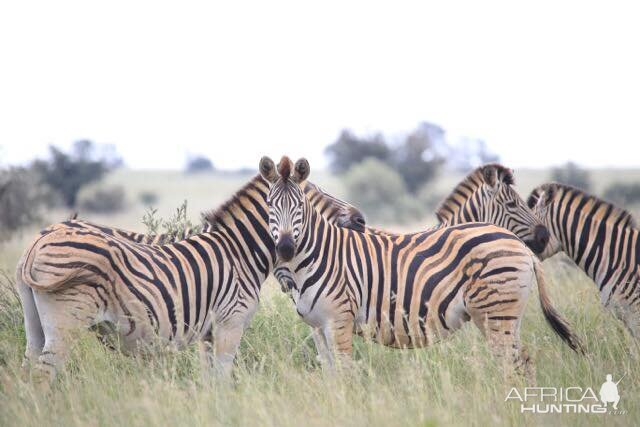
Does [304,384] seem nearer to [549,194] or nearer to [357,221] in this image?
[357,221]

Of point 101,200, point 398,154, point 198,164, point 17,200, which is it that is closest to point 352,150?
point 398,154

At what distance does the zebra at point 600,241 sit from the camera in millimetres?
6324

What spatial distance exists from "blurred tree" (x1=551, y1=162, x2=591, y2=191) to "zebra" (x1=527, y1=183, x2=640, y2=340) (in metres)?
31.8

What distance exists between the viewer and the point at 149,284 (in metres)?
5.37

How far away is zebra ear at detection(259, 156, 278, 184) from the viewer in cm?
582

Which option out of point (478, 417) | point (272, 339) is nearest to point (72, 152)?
point (272, 339)

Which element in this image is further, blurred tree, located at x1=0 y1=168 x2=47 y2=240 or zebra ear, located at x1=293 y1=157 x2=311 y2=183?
blurred tree, located at x1=0 y1=168 x2=47 y2=240

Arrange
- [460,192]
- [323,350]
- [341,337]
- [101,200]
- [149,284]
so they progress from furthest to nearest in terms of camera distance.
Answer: [101,200] < [460,192] < [323,350] < [341,337] < [149,284]

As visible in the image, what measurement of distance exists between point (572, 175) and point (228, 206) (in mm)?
35930

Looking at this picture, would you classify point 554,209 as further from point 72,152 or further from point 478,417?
point 72,152

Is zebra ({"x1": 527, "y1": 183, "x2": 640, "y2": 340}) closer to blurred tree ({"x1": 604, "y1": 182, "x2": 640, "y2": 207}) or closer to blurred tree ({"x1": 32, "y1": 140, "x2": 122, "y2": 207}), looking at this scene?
blurred tree ({"x1": 604, "y1": 182, "x2": 640, "y2": 207})

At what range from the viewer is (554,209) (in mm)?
7105

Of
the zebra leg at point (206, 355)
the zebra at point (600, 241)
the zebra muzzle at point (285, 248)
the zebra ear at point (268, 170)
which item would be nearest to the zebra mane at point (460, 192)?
the zebra at point (600, 241)

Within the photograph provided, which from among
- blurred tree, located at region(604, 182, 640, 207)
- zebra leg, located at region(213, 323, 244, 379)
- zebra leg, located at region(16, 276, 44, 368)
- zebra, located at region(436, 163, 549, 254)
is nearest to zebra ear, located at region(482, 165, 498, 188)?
zebra, located at region(436, 163, 549, 254)
